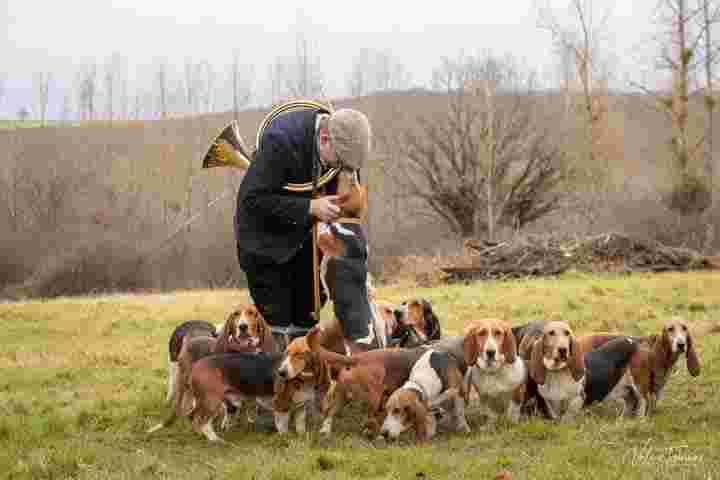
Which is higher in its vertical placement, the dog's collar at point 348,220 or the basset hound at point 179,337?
the dog's collar at point 348,220

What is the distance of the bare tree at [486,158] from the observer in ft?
141

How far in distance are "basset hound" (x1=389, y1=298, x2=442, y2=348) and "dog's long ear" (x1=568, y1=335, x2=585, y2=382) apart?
193 cm

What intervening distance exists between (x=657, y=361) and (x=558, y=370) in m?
1.02

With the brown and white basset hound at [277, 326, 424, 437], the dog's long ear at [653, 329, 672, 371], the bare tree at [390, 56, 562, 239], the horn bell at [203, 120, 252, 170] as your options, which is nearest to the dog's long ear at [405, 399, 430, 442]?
the brown and white basset hound at [277, 326, 424, 437]

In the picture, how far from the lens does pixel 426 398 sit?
743 cm

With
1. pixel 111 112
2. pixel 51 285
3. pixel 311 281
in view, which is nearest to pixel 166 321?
pixel 311 281

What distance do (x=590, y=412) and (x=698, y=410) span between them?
35.3 inches

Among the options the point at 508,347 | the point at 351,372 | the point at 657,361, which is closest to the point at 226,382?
the point at 351,372

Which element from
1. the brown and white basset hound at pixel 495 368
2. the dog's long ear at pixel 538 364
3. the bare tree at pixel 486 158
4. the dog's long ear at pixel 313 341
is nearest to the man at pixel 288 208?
the dog's long ear at pixel 313 341

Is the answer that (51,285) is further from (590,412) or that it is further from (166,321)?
(590,412)

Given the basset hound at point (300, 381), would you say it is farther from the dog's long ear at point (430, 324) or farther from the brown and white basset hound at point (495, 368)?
the dog's long ear at point (430, 324)

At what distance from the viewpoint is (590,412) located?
8.39 m

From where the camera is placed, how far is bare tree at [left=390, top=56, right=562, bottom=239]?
42875 mm

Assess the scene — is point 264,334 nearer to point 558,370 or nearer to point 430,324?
point 430,324
